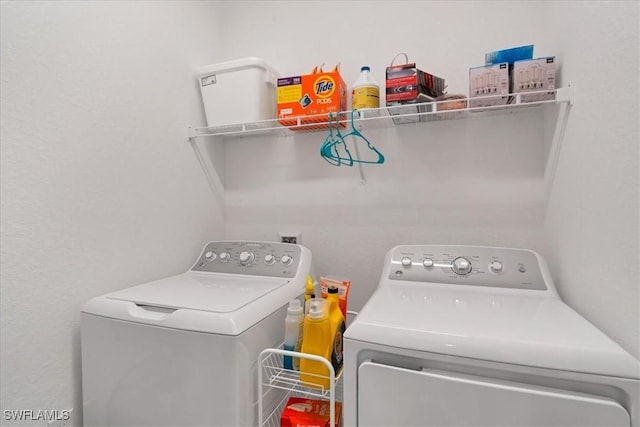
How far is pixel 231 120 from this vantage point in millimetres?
1711

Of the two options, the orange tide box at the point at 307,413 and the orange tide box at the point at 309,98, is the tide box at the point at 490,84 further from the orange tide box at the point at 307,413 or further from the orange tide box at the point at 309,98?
the orange tide box at the point at 307,413

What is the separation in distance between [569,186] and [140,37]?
1.75 metres

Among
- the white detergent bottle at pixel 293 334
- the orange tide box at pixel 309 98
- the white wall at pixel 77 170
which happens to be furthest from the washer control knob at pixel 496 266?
the white wall at pixel 77 170

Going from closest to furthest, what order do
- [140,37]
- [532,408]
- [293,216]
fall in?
[532,408]
[140,37]
[293,216]

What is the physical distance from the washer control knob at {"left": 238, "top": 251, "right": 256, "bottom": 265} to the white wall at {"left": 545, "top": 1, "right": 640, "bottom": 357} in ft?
4.03

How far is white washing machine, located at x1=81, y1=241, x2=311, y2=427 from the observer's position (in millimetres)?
→ 976

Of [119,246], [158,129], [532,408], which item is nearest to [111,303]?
[119,246]

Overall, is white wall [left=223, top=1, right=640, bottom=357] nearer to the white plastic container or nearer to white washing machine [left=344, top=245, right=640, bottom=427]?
white washing machine [left=344, top=245, right=640, bottom=427]

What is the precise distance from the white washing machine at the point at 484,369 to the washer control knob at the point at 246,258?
2.31ft

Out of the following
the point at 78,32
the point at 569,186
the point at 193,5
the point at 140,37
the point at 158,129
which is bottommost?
the point at 569,186

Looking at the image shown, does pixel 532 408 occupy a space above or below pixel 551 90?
below

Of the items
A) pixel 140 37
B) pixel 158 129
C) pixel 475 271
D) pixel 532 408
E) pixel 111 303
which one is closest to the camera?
pixel 532 408

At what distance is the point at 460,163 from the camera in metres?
1.59

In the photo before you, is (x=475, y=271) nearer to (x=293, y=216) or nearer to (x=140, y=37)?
Result: (x=293, y=216)
